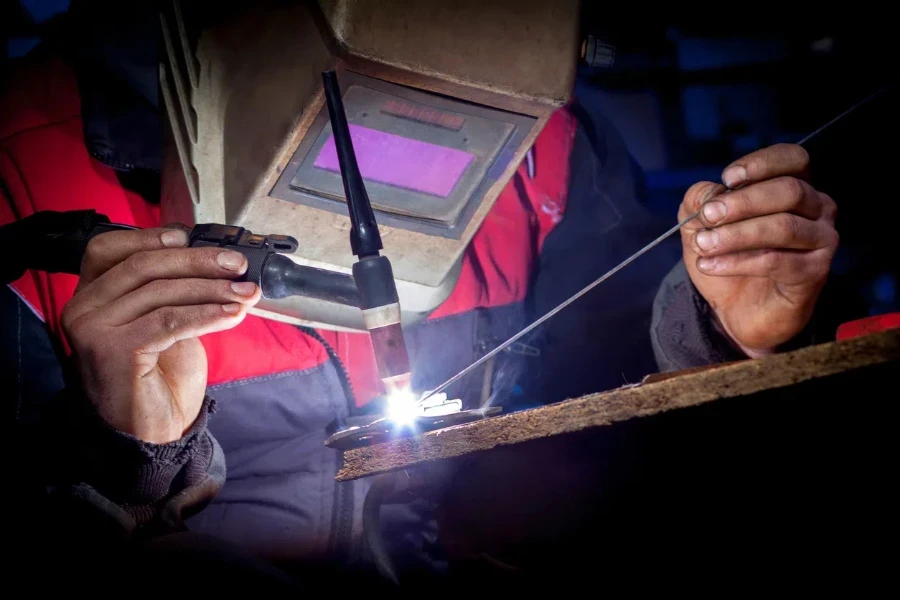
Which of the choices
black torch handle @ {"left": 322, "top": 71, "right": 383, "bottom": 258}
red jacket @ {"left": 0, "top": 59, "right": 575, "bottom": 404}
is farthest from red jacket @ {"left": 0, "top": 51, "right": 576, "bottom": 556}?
black torch handle @ {"left": 322, "top": 71, "right": 383, "bottom": 258}

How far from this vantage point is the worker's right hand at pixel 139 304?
0.88 m

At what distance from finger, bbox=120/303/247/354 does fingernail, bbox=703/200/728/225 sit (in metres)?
0.89

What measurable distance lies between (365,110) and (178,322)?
0.51 m

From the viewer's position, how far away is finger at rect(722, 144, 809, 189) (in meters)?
1.02

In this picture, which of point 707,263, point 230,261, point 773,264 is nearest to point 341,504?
point 230,261

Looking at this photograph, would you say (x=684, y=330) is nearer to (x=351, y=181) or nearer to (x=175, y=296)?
(x=351, y=181)

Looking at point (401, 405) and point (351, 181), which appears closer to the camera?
point (351, 181)

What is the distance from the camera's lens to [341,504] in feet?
5.34

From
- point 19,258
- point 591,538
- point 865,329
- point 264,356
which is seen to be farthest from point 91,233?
point 865,329

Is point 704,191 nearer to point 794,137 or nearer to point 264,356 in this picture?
point 264,356

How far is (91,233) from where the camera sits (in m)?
0.95

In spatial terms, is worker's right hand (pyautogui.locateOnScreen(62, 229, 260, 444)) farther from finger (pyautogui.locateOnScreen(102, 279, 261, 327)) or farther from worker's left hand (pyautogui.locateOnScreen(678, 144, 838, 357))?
worker's left hand (pyautogui.locateOnScreen(678, 144, 838, 357))

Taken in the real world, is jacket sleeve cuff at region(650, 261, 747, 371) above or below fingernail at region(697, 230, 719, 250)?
above

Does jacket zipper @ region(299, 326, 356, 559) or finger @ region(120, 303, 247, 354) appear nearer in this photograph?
finger @ region(120, 303, 247, 354)
